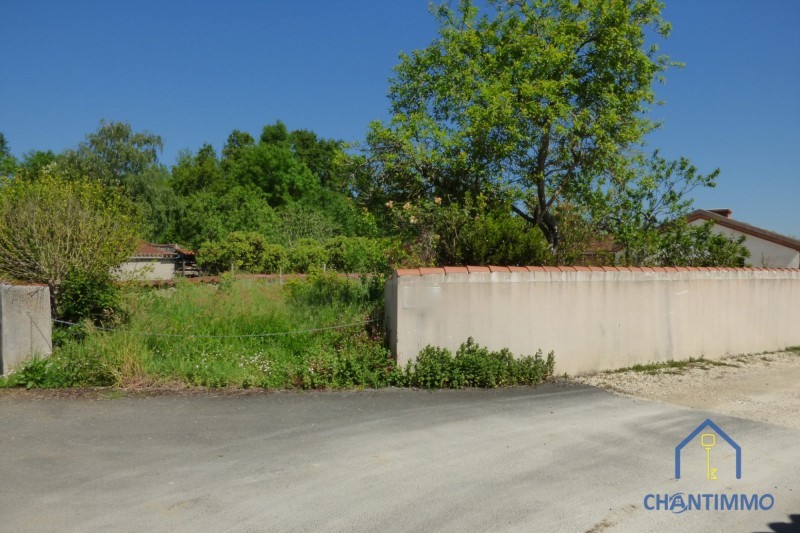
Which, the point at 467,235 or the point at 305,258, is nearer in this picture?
the point at 467,235

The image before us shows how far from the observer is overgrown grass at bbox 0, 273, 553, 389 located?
8031 mm

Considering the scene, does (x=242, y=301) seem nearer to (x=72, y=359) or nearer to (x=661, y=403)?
(x=72, y=359)

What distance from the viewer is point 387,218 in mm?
12227

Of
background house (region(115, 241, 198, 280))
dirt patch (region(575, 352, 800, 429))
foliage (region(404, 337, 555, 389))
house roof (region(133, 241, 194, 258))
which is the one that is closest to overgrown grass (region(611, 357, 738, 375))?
dirt patch (region(575, 352, 800, 429))

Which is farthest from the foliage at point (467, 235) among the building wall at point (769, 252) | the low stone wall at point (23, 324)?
the building wall at point (769, 252)

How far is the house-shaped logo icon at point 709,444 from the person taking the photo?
17.2ft

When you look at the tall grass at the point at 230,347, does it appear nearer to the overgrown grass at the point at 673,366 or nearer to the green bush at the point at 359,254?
the green bush at the point at 359,254

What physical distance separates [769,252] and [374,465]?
26943 millimetres

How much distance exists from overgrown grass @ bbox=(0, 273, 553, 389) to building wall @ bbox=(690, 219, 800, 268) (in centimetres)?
2073

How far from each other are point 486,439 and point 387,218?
6.84 meters

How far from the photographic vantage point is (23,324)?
8.34 meters

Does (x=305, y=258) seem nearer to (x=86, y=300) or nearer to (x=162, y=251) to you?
(x=162, y=251)

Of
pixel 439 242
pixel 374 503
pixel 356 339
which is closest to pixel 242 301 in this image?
pixel 356 339

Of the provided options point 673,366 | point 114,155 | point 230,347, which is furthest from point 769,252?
point 114,155
